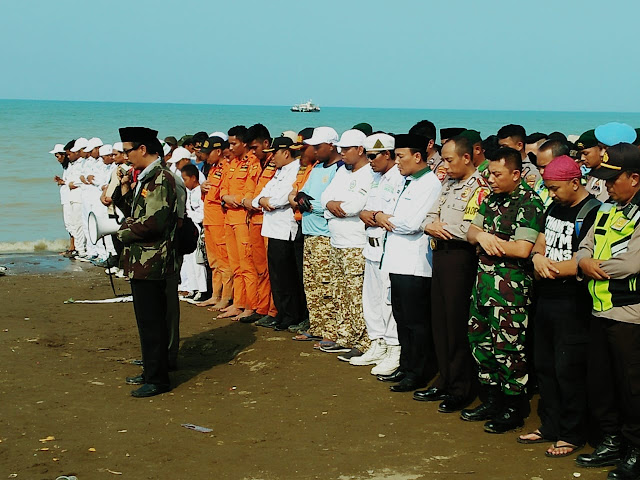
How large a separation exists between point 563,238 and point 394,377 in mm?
2366

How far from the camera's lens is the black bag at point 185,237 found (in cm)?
737

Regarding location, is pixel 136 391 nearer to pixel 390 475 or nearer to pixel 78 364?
pixel 78 364

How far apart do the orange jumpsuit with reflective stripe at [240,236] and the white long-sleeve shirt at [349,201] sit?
6.00ft

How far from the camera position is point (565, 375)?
5.55m

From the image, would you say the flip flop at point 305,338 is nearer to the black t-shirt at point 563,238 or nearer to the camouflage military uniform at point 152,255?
the camouflage military uniform at point 152,255

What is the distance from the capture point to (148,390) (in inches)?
279

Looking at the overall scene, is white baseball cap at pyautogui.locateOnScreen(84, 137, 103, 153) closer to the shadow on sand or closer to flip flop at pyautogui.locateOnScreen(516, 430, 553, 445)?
the shadow on sand

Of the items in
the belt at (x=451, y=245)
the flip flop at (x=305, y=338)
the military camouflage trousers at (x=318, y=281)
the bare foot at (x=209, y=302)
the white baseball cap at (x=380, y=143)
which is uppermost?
the white baseball cap at (x=380, y=143)

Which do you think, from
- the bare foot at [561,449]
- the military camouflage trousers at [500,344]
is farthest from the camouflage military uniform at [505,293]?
the bare foot at [561,449]

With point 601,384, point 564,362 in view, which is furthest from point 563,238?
point 601,384

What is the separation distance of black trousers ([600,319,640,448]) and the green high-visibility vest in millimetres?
137

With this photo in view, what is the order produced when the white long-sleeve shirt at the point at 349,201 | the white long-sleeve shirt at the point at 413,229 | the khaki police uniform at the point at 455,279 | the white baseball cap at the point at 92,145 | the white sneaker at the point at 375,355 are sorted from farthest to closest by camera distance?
1. the white baseball cap at the point at 92,145
2. the white long-sleeve shirt at the point at 349,201
3. the white sneaker at the point at 375,355
4. the white long-sleeve shirt at the point at 413,229
5. the khaki police uniform at the point at 455,279

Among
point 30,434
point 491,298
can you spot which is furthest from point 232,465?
point 491,298

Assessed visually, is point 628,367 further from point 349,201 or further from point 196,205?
point 196,205
